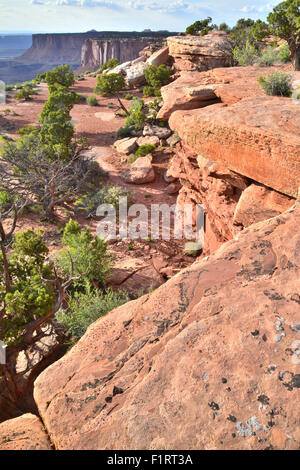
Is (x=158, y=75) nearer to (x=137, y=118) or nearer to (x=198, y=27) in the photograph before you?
(x=137, y=118)

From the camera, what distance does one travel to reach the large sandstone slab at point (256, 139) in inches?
270

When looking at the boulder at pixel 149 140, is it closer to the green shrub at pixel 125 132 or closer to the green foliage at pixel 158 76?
the green shrub at pixel 125 132

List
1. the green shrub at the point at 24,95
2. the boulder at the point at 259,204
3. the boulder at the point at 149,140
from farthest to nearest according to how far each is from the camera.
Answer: the green shrub at the point at 24,95, the boulder at the point at 149,140, the boulder at the point at 259,204

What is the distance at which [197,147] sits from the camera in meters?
9.16

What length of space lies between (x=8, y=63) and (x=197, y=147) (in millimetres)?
135238

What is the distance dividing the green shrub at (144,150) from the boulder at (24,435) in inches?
700

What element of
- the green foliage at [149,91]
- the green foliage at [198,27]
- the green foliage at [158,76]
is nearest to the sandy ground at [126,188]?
the green foliage at [149,91]

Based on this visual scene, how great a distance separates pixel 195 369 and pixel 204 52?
29628 mm

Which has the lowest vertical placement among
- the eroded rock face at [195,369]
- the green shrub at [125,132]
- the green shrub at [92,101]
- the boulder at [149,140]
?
the eroded rock face at [195,369]

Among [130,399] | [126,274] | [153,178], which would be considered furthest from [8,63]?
[130,399]

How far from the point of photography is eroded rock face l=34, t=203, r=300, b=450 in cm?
252

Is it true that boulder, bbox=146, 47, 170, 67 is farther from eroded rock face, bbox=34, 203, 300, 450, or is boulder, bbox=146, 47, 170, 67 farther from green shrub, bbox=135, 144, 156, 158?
eroded rock face, bbox=34, 203, 300, 450

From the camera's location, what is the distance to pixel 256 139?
23.7 ft
